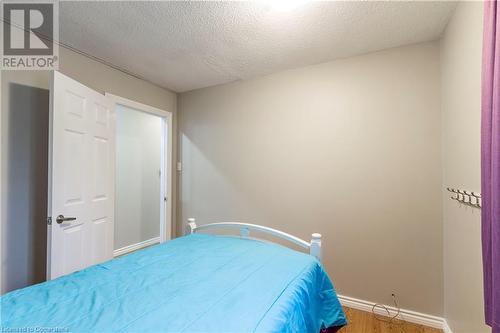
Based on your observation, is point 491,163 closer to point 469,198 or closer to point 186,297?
point 469,198

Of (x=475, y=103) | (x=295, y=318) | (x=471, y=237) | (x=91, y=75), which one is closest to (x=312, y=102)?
(x=475, y=103)

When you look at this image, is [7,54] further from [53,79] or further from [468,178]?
[468,178]

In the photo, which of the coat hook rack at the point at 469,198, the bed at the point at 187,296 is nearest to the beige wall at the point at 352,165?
the coat hook rack at the point at 469,198

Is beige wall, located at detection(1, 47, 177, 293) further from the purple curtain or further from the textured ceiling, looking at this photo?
the purple curtain

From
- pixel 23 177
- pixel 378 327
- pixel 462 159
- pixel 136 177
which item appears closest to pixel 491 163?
pixel 462 159

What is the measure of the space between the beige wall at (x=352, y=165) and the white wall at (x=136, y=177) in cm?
157

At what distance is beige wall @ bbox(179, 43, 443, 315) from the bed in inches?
32.0

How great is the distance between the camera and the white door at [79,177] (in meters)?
1.85

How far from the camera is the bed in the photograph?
0.98m

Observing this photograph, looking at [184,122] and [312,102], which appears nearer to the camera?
[312,102]

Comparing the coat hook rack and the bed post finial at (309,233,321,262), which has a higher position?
the coat hook rack

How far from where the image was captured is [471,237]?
143 cm

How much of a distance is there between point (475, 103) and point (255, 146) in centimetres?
191

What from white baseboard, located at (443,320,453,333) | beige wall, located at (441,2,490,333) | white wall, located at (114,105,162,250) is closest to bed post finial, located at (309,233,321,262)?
beige wall, located at (441,2,490,333)
